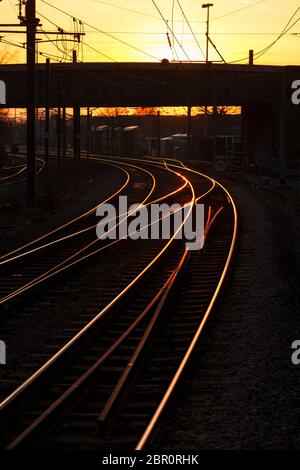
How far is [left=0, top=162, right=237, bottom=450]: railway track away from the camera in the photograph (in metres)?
7.03

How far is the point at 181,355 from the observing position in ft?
31.8

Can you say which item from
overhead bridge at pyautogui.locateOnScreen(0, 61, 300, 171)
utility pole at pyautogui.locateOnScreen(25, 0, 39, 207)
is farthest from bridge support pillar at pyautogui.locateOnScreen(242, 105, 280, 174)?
utility pole at pyautogui.locateOnScreen(25, 0, 39, 207)

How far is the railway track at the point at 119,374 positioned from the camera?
7.03m

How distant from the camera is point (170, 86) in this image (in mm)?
53031

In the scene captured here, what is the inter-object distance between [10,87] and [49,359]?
44572 millimetres

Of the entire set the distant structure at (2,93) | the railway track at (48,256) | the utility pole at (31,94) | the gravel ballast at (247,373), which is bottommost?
the gravel ballast at (247,373)

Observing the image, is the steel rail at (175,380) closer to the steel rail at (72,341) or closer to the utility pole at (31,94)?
the steel rail at (72,341)

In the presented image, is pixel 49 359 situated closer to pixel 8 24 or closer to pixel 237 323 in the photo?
pixel 237 323

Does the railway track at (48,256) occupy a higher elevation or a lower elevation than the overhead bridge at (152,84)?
lower

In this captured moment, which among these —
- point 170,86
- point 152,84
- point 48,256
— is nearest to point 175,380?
point 48,256

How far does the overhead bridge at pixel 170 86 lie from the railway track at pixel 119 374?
38.3 m

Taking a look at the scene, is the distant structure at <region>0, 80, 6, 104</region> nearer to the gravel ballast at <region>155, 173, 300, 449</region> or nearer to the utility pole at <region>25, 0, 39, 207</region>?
the utility pole at <region>25, 0, 39, 207</region>

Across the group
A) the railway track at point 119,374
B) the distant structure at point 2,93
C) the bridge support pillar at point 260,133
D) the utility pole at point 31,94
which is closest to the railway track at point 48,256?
the railway track at point 119,374

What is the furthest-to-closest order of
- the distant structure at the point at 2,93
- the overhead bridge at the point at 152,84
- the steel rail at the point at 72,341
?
the overhead bridge at the point at 152,84, the distant structure at the point at 2,93, the steel rail at the point at 72,341
